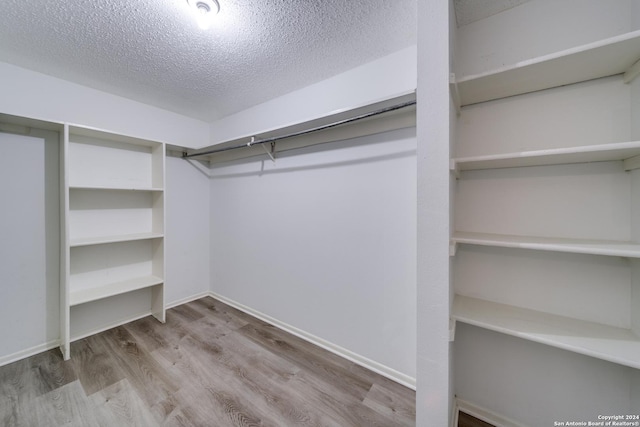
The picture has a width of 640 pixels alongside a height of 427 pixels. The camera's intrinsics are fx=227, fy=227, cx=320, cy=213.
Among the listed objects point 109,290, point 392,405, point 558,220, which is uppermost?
point 558,220

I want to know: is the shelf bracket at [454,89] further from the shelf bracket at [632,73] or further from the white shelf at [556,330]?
the white shelf at [556,330]

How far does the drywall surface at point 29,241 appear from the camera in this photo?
1.75 metres

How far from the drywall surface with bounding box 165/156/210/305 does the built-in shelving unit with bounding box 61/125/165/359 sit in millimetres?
182

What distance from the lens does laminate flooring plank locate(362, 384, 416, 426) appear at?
53.3 inches

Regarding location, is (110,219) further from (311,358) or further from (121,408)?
(311,358)

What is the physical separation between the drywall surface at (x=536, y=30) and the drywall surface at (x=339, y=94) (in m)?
0.34

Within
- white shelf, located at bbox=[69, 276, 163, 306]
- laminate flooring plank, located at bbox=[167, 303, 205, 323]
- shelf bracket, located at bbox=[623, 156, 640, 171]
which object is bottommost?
laminate flooring plank, located at bbox=[167, 303, 205, 323]

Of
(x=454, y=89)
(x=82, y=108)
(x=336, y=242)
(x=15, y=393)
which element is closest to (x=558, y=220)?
(x=454, y=89)

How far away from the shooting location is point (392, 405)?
4.72ft

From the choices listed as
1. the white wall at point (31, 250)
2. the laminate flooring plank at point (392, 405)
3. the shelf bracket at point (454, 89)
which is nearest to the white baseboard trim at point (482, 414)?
the laminate flooring plank at point (392, 405)

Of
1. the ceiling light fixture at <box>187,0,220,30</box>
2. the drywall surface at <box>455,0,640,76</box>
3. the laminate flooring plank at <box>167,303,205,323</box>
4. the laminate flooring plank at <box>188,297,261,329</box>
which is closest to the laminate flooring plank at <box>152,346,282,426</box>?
the laminate flooring plank at <box>188,297,261,329</box>

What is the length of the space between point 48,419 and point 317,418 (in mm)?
1555

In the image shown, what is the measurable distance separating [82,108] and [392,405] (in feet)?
11.3

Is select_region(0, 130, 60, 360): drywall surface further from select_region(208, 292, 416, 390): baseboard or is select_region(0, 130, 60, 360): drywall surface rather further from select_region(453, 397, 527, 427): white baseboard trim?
select_region(453, 397, 527, 427): white baseboard trim
